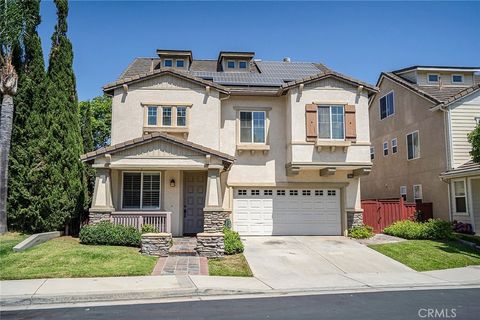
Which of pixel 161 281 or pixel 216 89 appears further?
pixel 216 89

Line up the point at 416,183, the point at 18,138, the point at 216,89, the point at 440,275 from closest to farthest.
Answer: the point at 440,275 → the point at 18,138 → the point at 216,89 → the point at 416,183

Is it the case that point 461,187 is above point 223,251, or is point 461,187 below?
above

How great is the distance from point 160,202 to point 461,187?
1432cm

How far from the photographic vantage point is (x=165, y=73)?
1794 cm

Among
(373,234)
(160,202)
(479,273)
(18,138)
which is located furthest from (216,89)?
(479,273)

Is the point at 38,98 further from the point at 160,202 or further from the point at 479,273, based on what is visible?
the point at 479,273

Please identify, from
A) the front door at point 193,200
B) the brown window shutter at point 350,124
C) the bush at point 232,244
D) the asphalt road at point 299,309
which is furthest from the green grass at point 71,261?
the brown window shutter at point 350,124

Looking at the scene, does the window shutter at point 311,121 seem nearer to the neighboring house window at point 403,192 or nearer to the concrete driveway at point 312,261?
the concrete driveway at point 312,261

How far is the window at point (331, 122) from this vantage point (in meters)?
17.9

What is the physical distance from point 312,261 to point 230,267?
9.97 ft

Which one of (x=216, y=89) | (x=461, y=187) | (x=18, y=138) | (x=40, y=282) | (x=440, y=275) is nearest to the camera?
(x=40, y=282)

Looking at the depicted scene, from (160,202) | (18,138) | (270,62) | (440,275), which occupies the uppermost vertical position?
(270,62)

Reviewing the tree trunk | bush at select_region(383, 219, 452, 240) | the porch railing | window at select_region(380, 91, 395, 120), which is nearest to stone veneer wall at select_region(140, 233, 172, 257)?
the porch railing

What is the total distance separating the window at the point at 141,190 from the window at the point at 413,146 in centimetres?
1437
